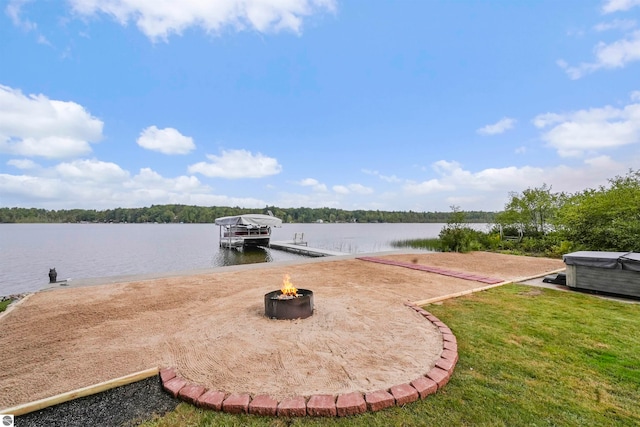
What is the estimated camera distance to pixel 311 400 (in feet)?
6.48

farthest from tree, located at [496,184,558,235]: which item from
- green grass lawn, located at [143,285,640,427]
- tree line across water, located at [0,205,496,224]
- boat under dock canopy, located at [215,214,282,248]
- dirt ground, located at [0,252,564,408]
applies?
tree line across water, located at [0,205,496,224]

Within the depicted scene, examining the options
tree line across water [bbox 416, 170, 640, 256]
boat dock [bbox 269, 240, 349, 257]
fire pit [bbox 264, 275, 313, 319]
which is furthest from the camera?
boat dock [bbox 269, 240, 349, 257]

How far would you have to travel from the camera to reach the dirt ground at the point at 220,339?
2.32 metres

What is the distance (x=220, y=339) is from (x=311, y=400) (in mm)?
1546

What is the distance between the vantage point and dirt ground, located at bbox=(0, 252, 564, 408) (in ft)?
7.60

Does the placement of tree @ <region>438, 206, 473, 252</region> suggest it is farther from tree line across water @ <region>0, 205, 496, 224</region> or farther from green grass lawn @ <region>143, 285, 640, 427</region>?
Result: tree line across water @ <region>0, 205, 496, 224</region>

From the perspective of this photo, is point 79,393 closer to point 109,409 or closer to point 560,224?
point 109,409

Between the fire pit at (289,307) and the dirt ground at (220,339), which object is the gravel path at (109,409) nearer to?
the dirt ground at (220,339)

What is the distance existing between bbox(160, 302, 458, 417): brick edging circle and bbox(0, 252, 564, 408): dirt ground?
0.08 meters

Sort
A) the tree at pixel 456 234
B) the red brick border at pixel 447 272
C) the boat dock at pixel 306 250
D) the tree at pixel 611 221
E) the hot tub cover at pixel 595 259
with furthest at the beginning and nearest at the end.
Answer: the boat dock at pixel 306 250
the tree at pixel 456 234
the tree at pixel 611 221
the red brick border at pixel 447 272
the hot tub cover at pixel 595 259

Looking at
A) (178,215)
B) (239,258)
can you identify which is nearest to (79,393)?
(239,258)

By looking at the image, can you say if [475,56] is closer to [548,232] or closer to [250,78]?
[548,232]

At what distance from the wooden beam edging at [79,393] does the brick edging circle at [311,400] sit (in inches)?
11.0

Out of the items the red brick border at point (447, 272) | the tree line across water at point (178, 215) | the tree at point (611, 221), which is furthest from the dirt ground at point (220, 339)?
the tree line across water at point (178, 215)
